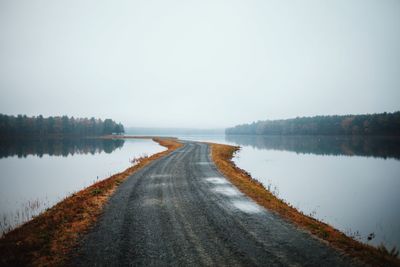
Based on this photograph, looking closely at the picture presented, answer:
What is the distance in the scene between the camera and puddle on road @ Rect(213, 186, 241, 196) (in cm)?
1639

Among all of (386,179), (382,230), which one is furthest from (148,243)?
(386,179)

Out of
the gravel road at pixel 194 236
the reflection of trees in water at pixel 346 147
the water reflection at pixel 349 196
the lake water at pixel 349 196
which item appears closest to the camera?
the gravel road at pixel 194 236

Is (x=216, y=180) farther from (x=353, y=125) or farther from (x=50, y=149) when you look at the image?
(x=353, y=125)

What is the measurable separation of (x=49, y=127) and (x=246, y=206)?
178187 mm

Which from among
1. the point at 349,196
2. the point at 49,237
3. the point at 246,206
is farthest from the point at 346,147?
the point at 49,237

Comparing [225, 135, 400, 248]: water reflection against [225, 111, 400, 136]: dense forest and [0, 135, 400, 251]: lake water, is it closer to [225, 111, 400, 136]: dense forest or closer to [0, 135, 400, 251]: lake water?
[0, 135, 400, 251]: lake water

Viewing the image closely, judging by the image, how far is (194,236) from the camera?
9398 millimetres

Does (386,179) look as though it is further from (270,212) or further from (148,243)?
(148,243)

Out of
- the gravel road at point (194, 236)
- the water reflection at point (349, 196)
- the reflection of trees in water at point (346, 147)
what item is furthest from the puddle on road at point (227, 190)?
the reflection of trees in water at point (346, 147)

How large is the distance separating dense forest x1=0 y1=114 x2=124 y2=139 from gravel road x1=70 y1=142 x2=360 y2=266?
15726 centimetres

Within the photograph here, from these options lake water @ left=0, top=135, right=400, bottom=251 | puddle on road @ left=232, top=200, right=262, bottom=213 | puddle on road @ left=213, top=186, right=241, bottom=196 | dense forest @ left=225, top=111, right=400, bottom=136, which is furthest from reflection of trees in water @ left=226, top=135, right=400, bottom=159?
puddle on road @ left=232, top=200, right=262, bottom=213

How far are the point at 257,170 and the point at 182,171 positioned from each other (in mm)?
12917

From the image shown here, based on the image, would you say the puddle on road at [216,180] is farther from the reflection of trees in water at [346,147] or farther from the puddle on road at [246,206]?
the reflection of trees in water at [346,147]

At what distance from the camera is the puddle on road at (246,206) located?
42.2 feet
